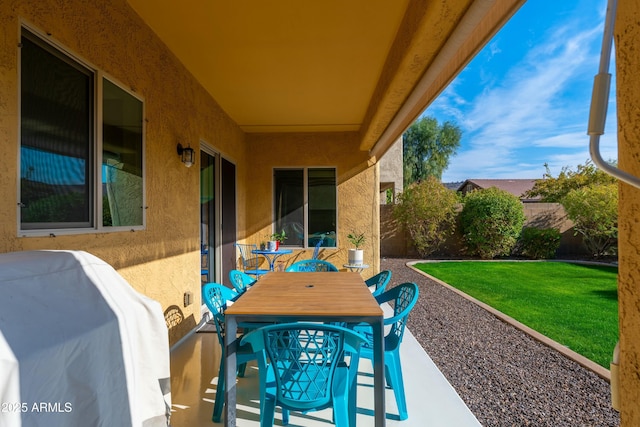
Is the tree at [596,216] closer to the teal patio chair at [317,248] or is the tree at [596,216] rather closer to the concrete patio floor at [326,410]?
the teal patio chair at [317,248]

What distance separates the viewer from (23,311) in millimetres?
1129

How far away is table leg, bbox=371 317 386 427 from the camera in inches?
73.4

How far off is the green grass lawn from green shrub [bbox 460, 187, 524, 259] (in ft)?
3.36

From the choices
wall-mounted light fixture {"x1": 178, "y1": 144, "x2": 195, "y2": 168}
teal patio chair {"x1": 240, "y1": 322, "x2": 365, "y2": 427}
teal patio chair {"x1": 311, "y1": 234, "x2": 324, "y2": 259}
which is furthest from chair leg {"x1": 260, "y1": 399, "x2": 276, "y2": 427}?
teal patio chair {"x1": 311, "y1": 234, "x2": 324, "y2": 259}

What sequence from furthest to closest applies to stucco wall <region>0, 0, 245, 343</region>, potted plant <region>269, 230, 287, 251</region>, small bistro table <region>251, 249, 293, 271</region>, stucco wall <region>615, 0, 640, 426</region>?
potted plant <region>269, 230, 287, 251</region> → small bistro table <region>251, 249, 293, 271</region> → stucco wall <region>0, 0, 245, 343</region> → stucco wall <region>615, 0, 640, 426</region>

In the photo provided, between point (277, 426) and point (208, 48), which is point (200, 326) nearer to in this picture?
point (277, 426)

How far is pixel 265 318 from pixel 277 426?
83 centimetres

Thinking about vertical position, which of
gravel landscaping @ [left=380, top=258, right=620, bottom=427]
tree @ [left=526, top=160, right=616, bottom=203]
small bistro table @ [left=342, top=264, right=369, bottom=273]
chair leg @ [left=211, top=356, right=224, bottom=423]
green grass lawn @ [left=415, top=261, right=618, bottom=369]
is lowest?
gravel landscaping @ [left=380, top=258, right=620, bottom=427]

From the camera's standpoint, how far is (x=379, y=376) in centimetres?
188

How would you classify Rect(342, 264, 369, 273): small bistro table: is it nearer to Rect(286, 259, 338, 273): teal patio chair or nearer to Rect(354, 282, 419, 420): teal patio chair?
Rect(286, 259, 338, 273): teal patio chair

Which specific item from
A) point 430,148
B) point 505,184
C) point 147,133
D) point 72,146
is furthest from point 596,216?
point 505,184

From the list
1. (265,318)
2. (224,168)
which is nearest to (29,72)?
(265,318)

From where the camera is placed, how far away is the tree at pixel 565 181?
501 inches

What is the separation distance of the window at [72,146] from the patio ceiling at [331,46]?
97cm
